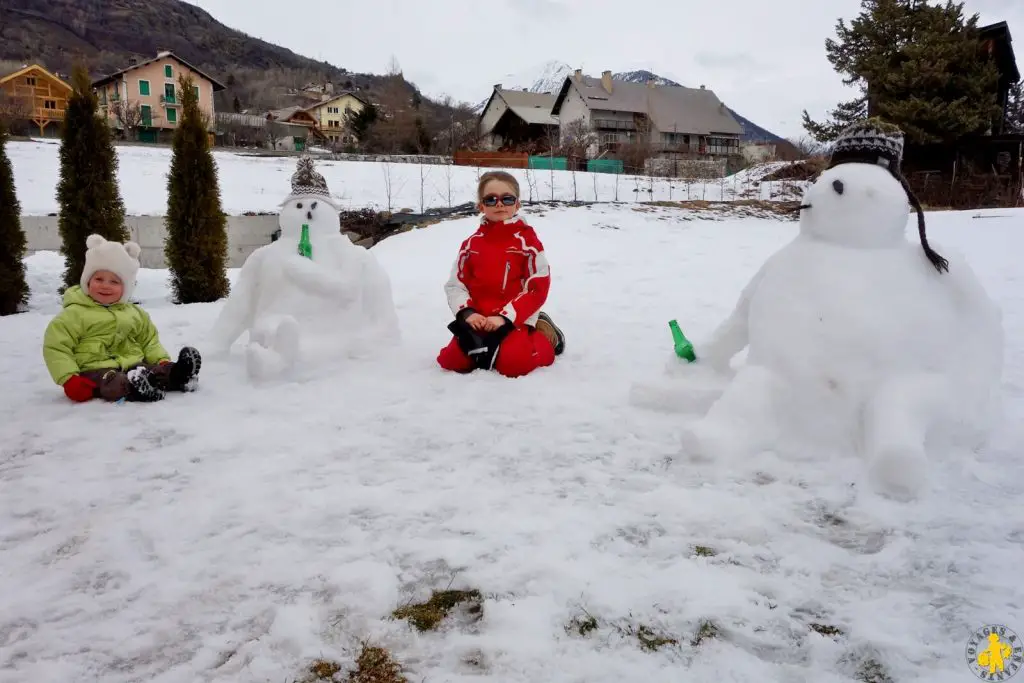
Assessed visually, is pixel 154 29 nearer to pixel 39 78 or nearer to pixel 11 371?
pixel 39 78

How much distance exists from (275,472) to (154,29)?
147 meters

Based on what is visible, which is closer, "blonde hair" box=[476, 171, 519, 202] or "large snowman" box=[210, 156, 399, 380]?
"large snowman" box=[210, 156, 399, 380]

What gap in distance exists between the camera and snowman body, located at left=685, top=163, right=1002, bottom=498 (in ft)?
8.45

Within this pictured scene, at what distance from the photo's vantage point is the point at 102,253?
3.66 meters

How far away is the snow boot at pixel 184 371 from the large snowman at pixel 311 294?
40cm

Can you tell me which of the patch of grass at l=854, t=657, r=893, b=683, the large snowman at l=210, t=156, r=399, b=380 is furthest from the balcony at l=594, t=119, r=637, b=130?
the patch of grass at l=854, t=657, r=893, b=683

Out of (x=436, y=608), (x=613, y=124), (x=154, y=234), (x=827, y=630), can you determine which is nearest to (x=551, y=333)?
(x=436, y=608)

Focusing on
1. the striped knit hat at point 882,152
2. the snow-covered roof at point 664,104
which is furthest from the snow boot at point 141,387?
the snow-covered roof at point 664,104

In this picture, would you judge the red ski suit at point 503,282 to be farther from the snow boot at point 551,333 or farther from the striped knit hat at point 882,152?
the striped knit hat at point 882,152

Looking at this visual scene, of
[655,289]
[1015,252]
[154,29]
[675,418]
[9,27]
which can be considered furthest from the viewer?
[154,29]

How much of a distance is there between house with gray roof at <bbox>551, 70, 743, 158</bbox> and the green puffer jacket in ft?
112

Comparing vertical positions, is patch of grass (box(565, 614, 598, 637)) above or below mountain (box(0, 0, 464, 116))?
below

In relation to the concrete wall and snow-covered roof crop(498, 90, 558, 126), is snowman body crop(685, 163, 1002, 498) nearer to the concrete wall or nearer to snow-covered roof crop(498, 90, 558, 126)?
the concrete wall

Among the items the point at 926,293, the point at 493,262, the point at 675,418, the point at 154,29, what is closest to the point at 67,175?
the point at 493,262
